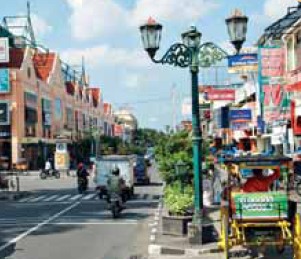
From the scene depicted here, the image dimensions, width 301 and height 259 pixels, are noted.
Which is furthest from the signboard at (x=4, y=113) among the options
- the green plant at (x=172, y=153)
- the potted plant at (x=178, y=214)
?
the potted plant at (x=178, y=214)

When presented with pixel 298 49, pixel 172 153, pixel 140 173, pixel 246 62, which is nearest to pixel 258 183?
pixel 172 153

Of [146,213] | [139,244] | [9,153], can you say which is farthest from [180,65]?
[9,153]

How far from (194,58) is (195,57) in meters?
0.03

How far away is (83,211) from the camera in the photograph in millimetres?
24922

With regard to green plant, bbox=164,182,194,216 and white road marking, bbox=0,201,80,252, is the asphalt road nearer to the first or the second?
white road marking, bbox=0,201,80,252

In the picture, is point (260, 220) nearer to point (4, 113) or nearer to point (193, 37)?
point (193, 37)

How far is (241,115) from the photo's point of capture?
4819cm

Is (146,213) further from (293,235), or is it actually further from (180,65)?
(293,235)

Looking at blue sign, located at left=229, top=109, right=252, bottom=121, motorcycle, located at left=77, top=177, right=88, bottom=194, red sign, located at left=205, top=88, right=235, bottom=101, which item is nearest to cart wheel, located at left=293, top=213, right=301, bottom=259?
motorcycle, located at left=77, top=177, right=88, bottom=194

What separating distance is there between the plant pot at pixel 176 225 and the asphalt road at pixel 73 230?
67 centimetres

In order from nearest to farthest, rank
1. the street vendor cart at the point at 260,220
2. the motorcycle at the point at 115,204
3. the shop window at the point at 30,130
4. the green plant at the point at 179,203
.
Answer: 1. the street vendor cart at the point at 260,220
2. the green plant at the point at 179,203
3. the motorcycle at the point at 115,204
4. the shop window at the point at 30,130

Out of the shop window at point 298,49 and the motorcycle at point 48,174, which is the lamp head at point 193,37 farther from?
the motorcycle at point 48,174

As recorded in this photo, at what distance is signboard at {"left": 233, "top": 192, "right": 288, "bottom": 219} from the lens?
1184 cm

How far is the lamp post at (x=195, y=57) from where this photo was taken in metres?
14.0
